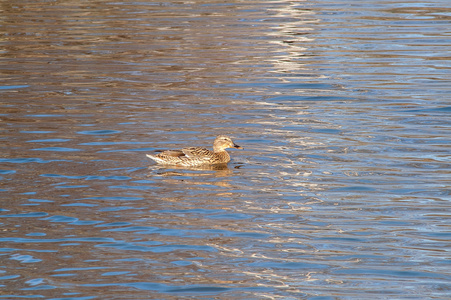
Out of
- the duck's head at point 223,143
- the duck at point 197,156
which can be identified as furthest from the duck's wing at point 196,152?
the duck's head at point 223,143

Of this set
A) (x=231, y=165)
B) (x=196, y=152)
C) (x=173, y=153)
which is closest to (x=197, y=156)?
(x=196, y=152)

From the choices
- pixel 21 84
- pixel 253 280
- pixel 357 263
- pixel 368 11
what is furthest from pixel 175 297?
pixel 368 11

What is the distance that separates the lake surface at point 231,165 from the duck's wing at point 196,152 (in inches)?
10.6

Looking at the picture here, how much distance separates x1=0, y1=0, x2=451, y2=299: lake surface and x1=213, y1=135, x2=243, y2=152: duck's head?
1.07 ft

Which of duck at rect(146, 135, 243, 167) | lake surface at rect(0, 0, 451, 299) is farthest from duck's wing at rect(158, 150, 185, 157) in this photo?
lake surface at rect(0, 0, 451, 299)

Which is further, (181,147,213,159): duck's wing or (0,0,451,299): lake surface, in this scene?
(181,147,213,159): duck's wing

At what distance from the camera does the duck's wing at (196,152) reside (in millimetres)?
13266

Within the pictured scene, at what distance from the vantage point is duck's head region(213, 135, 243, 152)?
13.5 metres

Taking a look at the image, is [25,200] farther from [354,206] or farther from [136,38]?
[136,38]

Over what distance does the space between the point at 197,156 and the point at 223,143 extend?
20.2 inches

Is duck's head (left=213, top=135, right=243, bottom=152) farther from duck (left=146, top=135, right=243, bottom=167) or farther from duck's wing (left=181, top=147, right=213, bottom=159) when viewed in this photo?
duck's wing (left=181, top=147, right=213, bottom=159)

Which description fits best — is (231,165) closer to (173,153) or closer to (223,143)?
(223,143)

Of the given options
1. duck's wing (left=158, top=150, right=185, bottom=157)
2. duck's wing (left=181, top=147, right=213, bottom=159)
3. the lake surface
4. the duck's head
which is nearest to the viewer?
the lake surface

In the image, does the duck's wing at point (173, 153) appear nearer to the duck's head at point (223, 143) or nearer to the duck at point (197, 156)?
the duck at point (197, 156)
